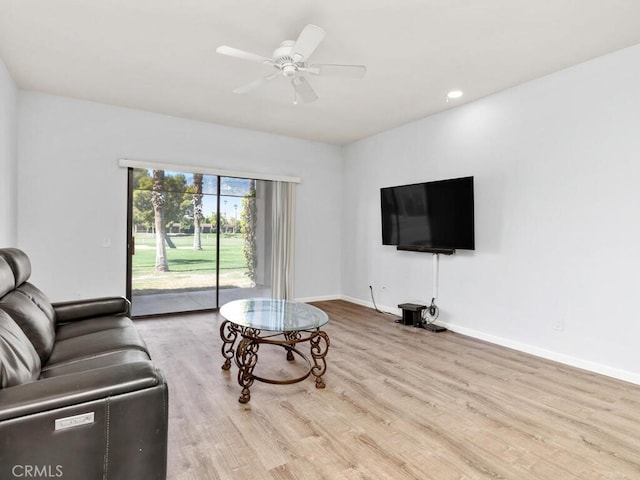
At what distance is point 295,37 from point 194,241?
3262 millimetres

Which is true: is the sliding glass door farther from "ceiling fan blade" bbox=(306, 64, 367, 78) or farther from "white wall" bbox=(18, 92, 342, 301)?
"ceiling fan blade" bbox=(306, 64, 367, 78)

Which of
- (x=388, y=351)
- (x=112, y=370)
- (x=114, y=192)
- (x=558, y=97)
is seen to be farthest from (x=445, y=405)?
(x=114, y=192)

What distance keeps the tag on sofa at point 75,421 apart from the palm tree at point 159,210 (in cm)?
388

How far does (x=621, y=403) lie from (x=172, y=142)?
216 inches

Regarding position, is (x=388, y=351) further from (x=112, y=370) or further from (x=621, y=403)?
(x=112, y=370)

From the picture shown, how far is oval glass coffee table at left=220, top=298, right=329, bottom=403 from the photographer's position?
259 cm

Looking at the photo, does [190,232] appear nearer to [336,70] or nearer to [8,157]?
[8,157]

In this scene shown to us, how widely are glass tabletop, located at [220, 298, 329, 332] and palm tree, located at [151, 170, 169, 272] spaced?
2.08 metres

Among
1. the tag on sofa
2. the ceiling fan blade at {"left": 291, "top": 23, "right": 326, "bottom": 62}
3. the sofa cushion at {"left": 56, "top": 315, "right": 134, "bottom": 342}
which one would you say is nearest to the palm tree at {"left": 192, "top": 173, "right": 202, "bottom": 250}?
the sofa cushion at {"left": 56, "top": 315, "right": 134, "bottom": 342}

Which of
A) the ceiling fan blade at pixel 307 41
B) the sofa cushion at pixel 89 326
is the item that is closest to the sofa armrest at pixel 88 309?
the sofa cushion at pixel 89 326

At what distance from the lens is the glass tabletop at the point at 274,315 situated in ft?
8.81

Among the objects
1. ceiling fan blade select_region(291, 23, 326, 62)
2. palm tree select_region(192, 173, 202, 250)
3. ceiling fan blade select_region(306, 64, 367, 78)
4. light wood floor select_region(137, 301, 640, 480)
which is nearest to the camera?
light wood floor select_region(137, 301, 640, 480)

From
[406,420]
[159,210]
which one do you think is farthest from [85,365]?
[159,210]

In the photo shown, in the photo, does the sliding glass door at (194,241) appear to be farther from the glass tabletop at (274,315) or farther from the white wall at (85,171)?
the glass tabletop at (274,315)
